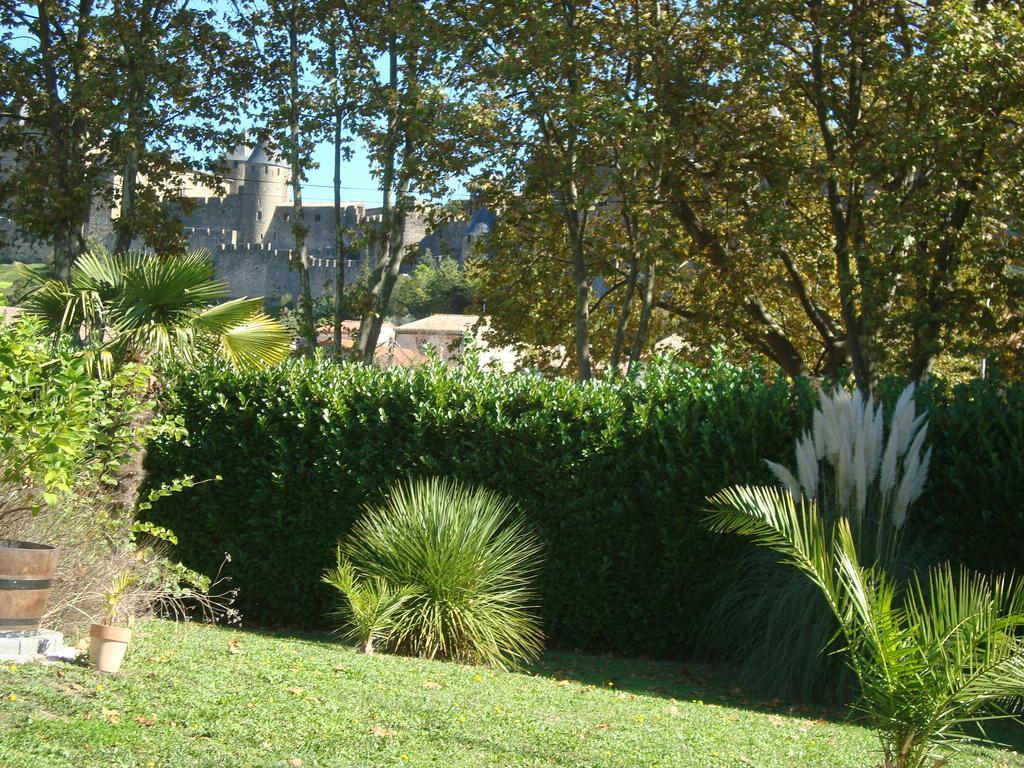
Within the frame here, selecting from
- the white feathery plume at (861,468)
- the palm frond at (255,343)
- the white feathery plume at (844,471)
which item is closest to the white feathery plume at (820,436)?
the white feathery plume at (844,471)

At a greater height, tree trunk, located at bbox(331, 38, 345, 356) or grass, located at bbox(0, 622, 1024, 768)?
tree trunk, located at bbox(331, 38, 345, 356)

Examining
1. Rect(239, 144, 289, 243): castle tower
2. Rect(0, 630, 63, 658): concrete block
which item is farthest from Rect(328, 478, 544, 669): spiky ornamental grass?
Rect(239, 144, 289, 243): castle tower

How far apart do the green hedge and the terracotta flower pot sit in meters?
3.86

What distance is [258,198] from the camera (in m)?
93.2

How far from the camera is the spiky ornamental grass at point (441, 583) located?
8125 mm

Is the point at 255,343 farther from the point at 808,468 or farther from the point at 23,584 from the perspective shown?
the point at 808,468

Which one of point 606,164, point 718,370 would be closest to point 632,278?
point 606,164

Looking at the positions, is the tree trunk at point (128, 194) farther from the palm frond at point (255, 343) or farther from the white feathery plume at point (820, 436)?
the white feathery plume at point (820, 436)

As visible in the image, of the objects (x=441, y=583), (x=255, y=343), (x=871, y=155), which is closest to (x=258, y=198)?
(x=871, y=155)

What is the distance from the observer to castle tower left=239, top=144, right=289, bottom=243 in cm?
9156

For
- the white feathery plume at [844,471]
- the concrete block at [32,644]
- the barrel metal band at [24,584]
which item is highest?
the white feathery plume at [844,471]

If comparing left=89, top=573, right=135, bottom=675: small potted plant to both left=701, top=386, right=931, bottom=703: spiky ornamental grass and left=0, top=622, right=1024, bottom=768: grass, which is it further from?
left=701, top=386, right=931, bottom=703: spiky ornamental grass

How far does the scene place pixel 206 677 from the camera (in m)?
6.15

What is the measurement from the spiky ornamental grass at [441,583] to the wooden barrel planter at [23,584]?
245cm
